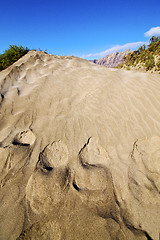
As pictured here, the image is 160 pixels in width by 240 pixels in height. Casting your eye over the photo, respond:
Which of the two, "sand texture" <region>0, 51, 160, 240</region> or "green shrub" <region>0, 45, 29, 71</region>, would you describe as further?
"green shrub" <region>0, 45, 29, 71</region>

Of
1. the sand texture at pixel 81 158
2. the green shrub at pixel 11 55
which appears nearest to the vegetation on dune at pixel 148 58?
the sand texture at pixel 81 158

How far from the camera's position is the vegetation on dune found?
661 centimetres

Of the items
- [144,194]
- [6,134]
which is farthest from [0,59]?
[144,194]

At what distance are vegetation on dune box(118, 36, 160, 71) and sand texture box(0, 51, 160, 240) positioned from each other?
15.8 ft

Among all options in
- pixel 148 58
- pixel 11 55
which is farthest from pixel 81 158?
pixel 148 58

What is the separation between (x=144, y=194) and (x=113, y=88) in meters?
1.98

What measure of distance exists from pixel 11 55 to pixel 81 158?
7.15 m

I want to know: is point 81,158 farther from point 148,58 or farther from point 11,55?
point 148,58

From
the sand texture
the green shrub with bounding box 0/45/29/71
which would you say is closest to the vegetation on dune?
the sand texture

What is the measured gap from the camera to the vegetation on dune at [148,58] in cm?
661

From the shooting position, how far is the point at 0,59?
6574 mm

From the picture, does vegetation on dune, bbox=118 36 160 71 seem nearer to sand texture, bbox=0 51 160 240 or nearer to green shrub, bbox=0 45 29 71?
sand texture, bbox=0 51 160 240

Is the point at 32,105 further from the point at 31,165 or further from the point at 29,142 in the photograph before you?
the point at 31,165

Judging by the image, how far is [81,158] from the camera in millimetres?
1730
